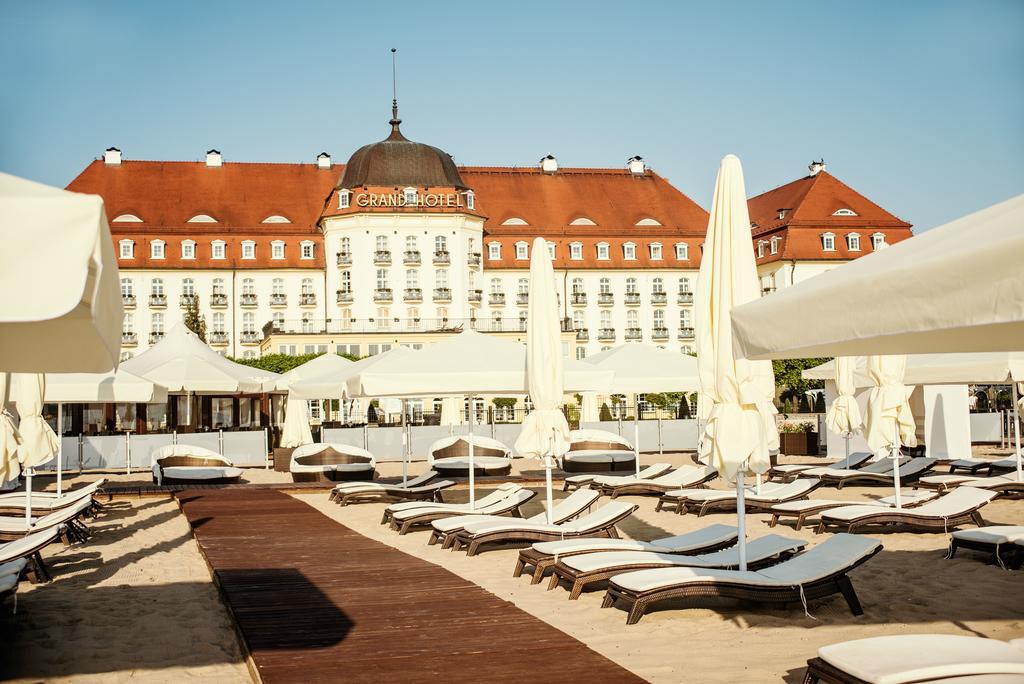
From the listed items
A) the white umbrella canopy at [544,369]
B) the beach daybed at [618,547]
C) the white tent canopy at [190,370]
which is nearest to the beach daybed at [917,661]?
the beach daybed at [618,547]

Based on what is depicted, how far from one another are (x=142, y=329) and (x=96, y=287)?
59.7m

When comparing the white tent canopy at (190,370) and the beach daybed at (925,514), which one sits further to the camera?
the white tent canopy at (190,370)

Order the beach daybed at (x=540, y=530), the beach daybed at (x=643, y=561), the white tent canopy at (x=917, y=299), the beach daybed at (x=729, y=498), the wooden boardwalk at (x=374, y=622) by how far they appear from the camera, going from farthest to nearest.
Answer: the beach daybed at (x=729, y=498) → the beach daybed at (x=540, y=530) → the beach daybed at (x=643, y=561) → the wooden boardwalk at (x=374, y=622) → the white tent canopy at (x=917, y=299)

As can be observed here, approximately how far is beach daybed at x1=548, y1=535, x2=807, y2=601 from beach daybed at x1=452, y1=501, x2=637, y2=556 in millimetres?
1745

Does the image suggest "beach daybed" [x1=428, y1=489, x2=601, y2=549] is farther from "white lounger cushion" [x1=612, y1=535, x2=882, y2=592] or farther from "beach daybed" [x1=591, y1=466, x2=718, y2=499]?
"beach daybed" [x1=591, y1=466, x2=718, y2=499]

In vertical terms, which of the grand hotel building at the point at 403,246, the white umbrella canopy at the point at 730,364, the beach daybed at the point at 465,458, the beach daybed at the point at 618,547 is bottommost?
the beach daybed at the point at 618,547

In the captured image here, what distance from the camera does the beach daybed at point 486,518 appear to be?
11672 millimetres

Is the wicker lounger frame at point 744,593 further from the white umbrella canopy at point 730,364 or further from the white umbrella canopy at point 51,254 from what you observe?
the white umbrella canopy at point 51,254

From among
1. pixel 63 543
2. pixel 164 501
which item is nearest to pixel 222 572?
pixel 63 543

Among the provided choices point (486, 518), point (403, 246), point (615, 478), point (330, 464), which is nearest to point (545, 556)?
point (486, 518)

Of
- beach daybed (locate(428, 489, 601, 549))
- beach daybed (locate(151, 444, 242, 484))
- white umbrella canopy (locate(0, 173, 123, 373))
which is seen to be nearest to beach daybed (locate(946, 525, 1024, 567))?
beach daybed (locate(428, 489, 601, 549))

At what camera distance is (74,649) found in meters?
7.21

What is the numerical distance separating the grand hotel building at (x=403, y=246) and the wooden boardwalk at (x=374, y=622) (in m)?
47.6

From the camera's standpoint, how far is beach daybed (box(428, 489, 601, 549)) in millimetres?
11672
